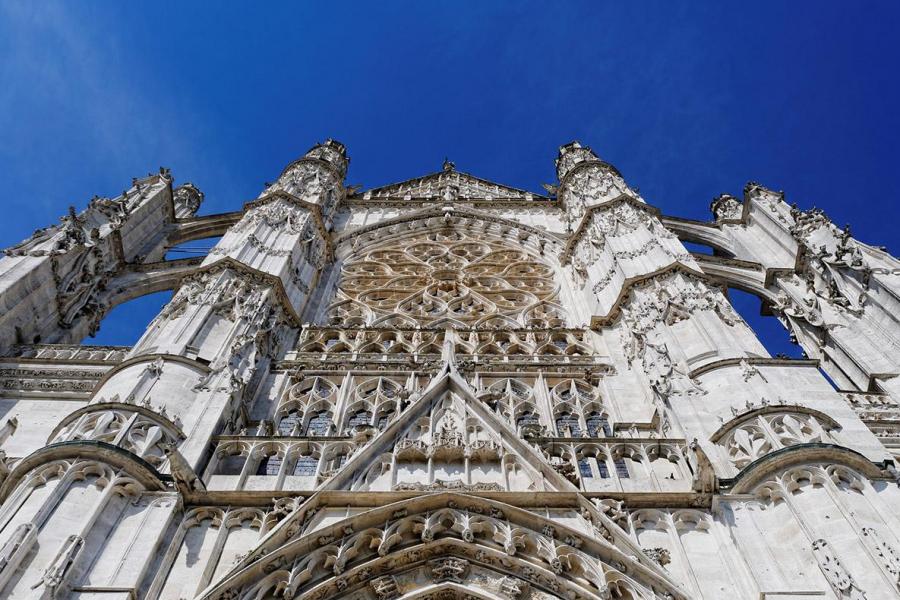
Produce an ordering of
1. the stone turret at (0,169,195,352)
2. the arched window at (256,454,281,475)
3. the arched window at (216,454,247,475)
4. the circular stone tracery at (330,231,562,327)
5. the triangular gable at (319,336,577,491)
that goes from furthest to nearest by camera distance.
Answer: the circular stone tracery at (330,231,562,327), the stone turret at (0,169,195,352), the arched window at (256,454,281,475), the arched window at (216,454,247,475), the triangular gable at (319,336,577,491)

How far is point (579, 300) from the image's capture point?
16.2m

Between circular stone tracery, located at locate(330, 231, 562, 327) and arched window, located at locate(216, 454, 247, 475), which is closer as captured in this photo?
arched window, located at locate(216, 454, 247, 475)

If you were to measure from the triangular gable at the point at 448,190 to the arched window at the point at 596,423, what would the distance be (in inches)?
466

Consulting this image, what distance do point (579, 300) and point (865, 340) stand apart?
208 inches

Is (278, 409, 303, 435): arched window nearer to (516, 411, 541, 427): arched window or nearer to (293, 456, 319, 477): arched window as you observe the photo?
(293, 456, 319, 477): arched window

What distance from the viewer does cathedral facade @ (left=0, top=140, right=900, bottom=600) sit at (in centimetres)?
752

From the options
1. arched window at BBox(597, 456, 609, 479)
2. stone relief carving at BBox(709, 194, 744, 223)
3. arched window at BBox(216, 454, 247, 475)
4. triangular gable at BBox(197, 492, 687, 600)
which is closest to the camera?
triangular gable at BBox(197, 492, 687, 600)

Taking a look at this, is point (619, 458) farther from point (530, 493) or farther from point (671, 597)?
point (671, 597)

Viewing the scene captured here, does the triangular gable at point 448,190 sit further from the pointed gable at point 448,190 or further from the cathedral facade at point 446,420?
the cathedral facade at point 446,420

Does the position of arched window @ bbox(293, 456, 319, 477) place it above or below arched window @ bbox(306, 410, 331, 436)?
below

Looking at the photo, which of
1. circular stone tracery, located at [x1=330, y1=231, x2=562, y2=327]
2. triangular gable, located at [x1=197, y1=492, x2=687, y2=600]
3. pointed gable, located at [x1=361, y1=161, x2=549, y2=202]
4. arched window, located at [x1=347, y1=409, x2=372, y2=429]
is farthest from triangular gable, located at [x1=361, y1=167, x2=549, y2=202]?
triangular gable, located at [x1=197, y1=492, x2=687, y2=600]

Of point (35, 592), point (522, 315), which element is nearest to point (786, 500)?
point (35, 592)

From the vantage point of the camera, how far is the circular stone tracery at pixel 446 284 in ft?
52.5

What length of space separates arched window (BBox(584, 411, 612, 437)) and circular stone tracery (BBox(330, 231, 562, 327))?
13.2 ft
